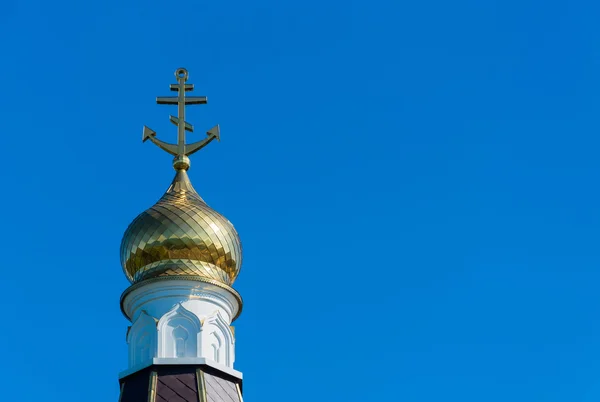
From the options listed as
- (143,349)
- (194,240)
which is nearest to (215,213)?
(194,240)

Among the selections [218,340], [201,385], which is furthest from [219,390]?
[218,340]

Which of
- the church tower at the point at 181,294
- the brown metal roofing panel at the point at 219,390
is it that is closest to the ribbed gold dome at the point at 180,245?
the church tower at the point at 181,294

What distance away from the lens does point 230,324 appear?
71.1 feet

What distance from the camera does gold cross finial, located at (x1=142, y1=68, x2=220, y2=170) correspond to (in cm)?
2280

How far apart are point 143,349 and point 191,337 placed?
0.73 metres

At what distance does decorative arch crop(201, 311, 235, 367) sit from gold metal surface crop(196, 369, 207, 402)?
0.72m

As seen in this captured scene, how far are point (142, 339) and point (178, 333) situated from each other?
0.57 meters

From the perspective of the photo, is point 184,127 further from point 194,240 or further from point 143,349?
point 143,349

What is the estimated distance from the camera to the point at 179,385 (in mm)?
19859

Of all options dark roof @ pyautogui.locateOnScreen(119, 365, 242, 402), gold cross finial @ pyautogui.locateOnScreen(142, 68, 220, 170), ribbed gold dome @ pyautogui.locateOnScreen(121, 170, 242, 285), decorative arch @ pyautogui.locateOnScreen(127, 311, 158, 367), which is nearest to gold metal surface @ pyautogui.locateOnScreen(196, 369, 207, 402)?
dark roof @ pyautogui.locateOnScreen(119, 365, 242, 402)

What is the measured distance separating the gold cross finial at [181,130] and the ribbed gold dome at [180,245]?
1.10 metres

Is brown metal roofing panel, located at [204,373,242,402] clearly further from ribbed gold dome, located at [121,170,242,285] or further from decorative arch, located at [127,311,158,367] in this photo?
ribbed gold dome, located at [121,170,242,285]

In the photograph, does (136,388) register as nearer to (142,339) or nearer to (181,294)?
(142,339)

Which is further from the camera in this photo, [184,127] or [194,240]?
[184,127]
